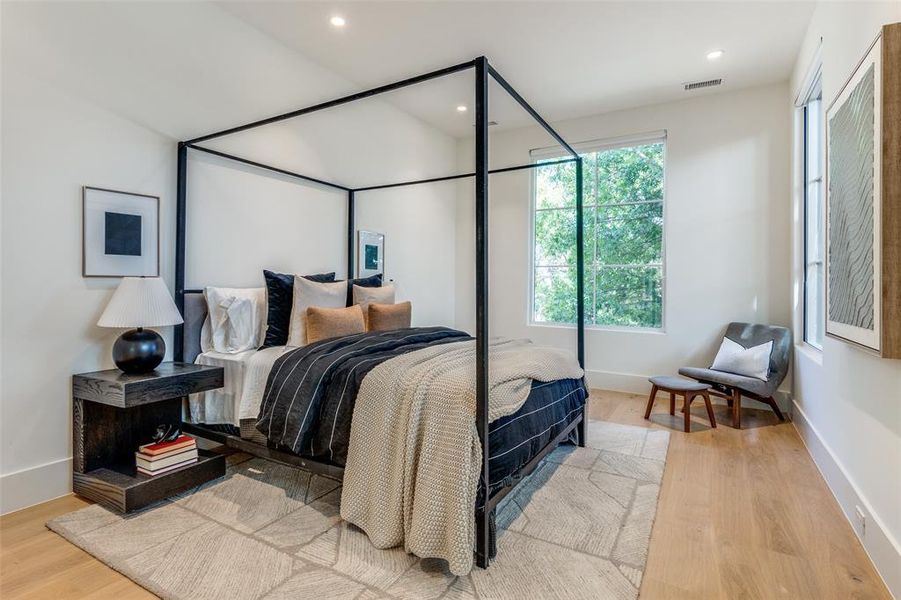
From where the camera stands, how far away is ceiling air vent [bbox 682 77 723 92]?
404 centimetres

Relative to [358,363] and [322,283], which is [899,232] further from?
[322,283]

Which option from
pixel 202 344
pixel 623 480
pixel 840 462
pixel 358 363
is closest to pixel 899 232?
pixel 840 462

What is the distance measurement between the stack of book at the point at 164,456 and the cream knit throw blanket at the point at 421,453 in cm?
101

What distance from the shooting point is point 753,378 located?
11.7 feet

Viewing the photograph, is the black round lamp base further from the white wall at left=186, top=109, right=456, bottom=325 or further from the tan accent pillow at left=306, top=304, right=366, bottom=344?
the tan accent pillow at left=306, top=304, right=366, bottom=344

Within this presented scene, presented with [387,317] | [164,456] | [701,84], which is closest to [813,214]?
[701,84]

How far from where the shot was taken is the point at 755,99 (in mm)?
4164

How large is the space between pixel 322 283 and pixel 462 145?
3.22 m

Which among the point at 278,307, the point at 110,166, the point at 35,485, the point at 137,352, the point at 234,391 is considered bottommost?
the point at 35,485

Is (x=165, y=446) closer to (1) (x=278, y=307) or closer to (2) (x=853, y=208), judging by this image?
(1) (x=278, y=307)

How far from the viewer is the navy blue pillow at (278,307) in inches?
118

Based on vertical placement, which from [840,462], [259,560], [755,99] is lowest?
[259,560]

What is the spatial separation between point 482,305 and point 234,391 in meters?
1.71

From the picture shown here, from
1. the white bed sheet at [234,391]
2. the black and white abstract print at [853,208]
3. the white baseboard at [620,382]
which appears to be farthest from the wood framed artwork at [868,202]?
the white bed sheet at [234,391]
